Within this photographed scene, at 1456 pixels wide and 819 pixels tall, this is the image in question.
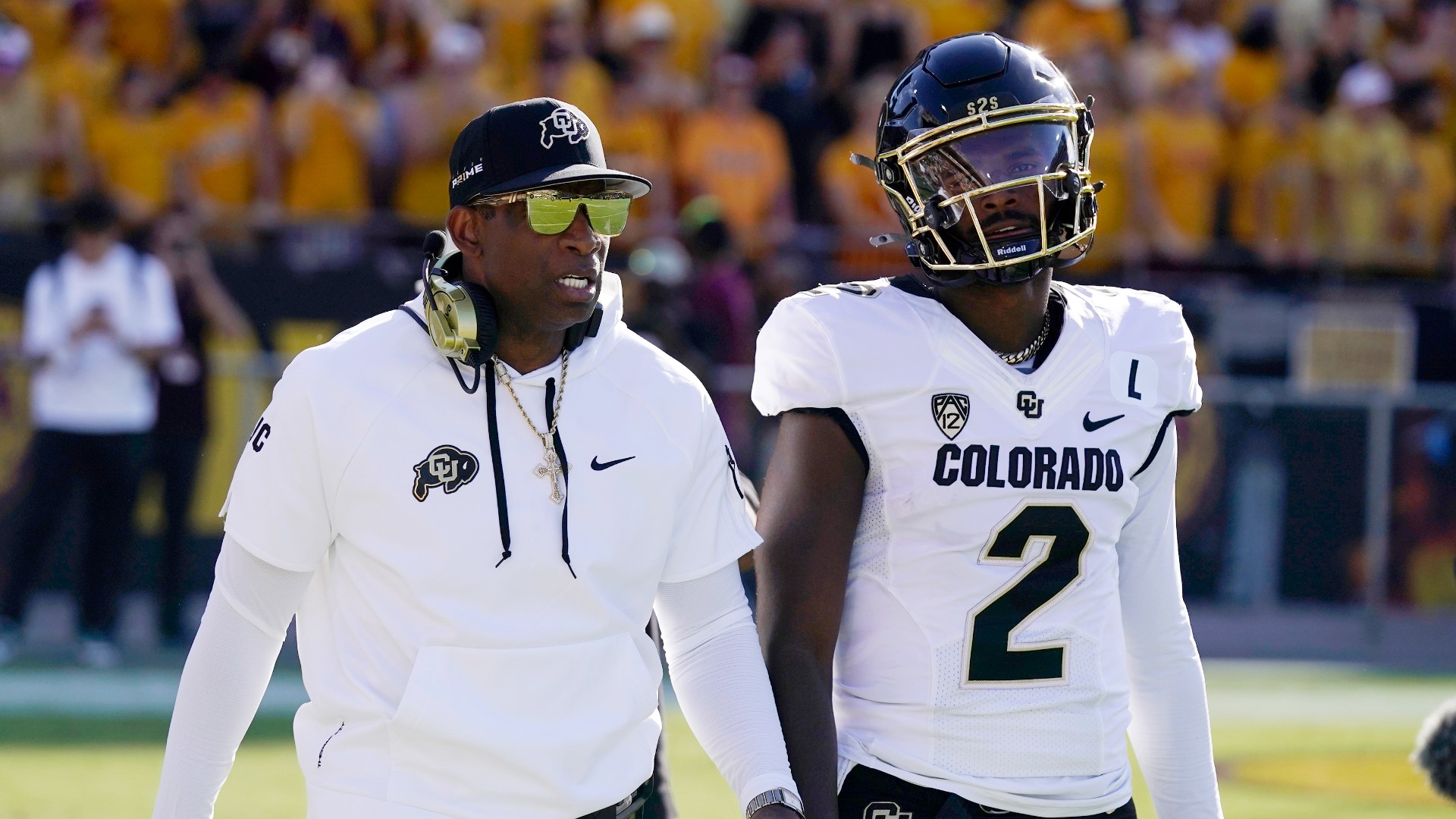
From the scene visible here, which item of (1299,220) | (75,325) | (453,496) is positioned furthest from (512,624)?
(1299,220)

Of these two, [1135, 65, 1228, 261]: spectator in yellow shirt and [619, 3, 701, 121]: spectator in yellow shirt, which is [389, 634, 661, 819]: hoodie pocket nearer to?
[619, 3, 701, 121]: spectator in yellow shirt

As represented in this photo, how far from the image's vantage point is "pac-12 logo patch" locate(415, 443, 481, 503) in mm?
3004

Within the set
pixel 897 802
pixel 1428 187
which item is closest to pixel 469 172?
pixel 897 802

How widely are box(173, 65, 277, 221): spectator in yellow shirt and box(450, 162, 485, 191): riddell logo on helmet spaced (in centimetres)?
858

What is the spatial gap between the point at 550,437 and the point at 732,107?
9.66 metres

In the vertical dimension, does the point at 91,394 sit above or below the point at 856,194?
below

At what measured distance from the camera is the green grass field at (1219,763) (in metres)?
7.15

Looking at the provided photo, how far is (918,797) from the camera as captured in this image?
3.07 meters

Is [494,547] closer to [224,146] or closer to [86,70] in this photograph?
[224,146]

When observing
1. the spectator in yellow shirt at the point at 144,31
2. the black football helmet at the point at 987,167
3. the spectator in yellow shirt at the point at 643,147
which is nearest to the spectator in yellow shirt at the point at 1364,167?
the spectator in yellow shirt at the point at 643,147

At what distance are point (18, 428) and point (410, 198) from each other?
113 inches

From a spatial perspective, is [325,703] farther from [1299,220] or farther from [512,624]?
[1299,220]

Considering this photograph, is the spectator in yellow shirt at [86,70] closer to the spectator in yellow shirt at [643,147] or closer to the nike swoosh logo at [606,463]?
the spectator in yellow shirt at [643,147]

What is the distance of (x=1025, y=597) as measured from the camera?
310 centimetres
